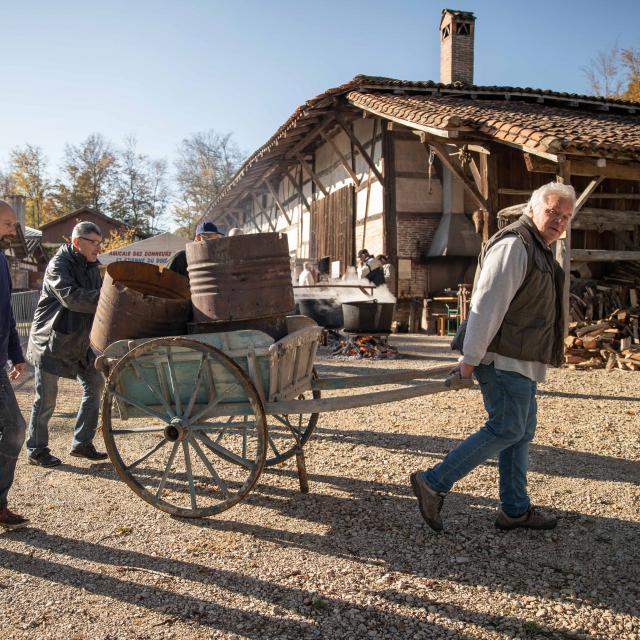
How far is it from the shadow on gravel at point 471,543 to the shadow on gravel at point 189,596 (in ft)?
1.39

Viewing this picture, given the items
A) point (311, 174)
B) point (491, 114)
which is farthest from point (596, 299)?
point (311, 174)

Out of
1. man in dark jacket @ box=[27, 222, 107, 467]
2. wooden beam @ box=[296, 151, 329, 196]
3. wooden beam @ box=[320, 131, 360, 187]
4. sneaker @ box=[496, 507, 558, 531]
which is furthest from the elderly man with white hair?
wooden beam @ box=[296, 151, 329, 196]

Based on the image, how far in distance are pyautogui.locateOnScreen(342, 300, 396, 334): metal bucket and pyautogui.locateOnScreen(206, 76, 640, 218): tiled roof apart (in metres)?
3.05

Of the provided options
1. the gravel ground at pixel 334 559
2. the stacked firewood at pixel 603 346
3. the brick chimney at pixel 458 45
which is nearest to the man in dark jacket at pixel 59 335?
the gravel ground at pixel 334 559

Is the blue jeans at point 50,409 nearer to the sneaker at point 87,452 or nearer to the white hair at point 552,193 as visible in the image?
the sneaker at point 87,452

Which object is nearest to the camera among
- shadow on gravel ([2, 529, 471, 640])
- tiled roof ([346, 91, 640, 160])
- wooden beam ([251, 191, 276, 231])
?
shadow on gravel ([2, 529, 471, 640])

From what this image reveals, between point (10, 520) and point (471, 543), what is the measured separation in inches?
100

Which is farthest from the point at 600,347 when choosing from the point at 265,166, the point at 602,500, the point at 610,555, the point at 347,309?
the point at 265,166

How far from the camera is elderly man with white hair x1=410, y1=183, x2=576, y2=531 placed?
112 inches

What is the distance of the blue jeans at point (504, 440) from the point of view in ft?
9.72

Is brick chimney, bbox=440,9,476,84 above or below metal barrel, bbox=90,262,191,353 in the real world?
above

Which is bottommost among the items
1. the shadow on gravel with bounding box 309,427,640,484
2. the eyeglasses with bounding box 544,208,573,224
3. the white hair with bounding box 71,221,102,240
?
the shadow on gravel with bounding box 309,427,640,484

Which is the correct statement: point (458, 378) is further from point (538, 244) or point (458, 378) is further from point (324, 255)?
point (324, 255)

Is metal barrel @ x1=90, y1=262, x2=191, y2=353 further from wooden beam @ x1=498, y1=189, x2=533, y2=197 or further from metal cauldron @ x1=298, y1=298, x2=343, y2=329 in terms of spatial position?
wooden beam @ x1=498, y1=189, x2=533, y2=197
